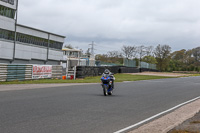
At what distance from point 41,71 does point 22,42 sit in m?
26.9

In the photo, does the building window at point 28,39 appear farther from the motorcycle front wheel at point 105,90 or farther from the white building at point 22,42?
the motorcycle front wheel at point 105,90

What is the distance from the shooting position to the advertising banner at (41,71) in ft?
98.8

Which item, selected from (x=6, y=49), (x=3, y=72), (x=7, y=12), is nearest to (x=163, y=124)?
(x=3, y=72)

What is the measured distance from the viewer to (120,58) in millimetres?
131625

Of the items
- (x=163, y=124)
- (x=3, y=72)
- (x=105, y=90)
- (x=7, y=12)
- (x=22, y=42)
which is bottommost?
(x=163, y=124)

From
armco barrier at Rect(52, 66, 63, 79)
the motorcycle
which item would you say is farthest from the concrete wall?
the motorcycle

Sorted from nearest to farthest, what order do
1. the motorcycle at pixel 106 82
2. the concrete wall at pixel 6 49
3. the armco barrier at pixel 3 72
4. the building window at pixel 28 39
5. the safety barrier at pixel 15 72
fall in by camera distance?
the motorcycle at pixel 106 82 < the armco barrier at pixel 3 72 < the safety barrier at pixel 15 72 < the concrete wall at pixel 6 49 < the building window at pixel 28 39

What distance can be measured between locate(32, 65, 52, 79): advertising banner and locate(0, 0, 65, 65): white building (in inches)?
730

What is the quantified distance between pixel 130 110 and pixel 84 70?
93.6 feet

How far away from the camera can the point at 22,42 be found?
5638cm

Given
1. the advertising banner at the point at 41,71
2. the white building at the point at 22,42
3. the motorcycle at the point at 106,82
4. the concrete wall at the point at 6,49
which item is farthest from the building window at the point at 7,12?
the motorcycle at the point at 106,82

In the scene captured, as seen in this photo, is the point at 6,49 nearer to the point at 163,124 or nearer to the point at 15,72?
the point at 15,72

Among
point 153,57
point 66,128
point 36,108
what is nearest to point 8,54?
point 36,108

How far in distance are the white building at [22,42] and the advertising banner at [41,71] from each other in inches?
730
